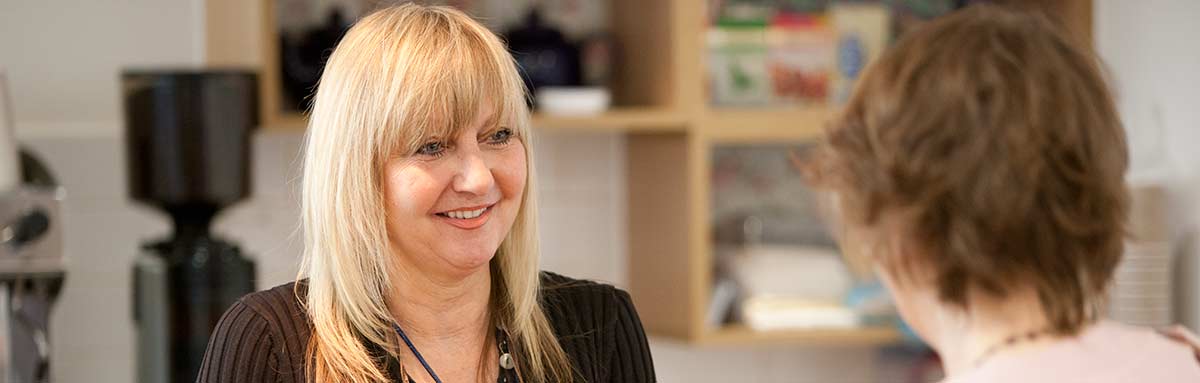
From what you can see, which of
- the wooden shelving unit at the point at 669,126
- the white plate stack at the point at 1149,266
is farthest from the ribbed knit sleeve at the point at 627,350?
the white plate stack at the point at 1149,266

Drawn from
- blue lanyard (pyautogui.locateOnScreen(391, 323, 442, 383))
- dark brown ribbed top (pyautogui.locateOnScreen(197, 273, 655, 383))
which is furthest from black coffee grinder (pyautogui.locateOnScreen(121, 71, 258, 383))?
blue lanyard (pyautogui.locateOnScreen(391, 323, 442, 383))

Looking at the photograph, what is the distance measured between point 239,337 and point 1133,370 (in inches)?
42.9

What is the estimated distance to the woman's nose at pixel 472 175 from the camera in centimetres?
174

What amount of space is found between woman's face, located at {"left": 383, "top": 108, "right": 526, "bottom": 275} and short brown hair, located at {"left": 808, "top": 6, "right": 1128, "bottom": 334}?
762mm

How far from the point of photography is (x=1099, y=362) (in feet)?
3.45

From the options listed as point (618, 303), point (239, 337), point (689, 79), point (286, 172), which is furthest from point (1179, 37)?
point (239, 337)

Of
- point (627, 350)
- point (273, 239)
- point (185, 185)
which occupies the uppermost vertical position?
point (185, 185)

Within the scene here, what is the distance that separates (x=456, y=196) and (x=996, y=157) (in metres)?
0.88

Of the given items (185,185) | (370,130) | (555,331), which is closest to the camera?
(370,130)

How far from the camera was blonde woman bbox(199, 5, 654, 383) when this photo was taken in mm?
1724

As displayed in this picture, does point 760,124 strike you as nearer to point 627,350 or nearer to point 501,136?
point 627,350

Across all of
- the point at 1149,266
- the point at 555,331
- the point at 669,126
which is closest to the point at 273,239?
the point at 669,126

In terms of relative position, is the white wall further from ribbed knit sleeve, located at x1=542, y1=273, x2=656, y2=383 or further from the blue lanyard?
the blue lanyard

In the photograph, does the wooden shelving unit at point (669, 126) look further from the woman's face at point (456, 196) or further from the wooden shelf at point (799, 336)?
the woman's face at point (456, 196)
